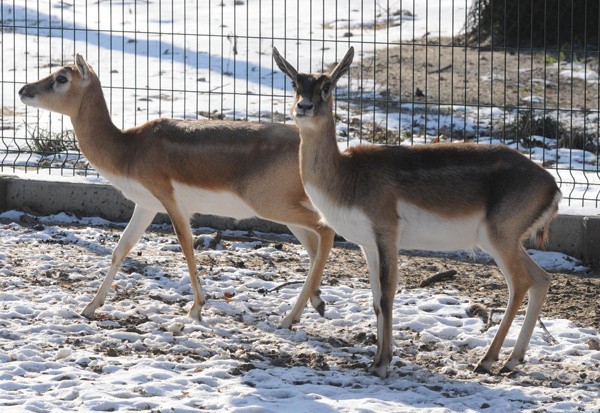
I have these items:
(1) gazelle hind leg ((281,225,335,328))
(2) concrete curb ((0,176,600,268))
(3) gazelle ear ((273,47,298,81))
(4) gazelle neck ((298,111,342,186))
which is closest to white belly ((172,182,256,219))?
(1) gazelle hind leg ((281,225,335,328))

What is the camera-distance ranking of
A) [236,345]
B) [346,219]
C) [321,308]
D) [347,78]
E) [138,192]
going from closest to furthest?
[346,219] < [236,345] < [321,308] < [138,192] < [347,78]

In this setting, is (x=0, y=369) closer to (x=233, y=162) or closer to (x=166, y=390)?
(x=166, y=390)

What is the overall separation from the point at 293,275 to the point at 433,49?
7378 mm

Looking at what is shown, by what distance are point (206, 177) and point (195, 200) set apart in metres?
0.21

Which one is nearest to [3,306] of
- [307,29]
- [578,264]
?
[578,264]

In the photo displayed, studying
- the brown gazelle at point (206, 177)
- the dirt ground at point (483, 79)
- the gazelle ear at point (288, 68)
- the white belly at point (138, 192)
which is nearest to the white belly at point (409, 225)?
→ the gazelle ear at point (288, 68)

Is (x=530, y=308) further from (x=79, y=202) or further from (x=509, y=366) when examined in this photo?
(x=79, y=202)

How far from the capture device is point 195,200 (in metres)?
8.33

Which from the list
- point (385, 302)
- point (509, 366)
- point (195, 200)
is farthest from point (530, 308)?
point (195, 200)

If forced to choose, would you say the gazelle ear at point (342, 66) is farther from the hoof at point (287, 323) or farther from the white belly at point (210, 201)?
the hoof at point (287, 323)

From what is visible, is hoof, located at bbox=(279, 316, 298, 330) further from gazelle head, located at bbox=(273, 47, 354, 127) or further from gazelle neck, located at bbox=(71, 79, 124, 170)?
gazelle neck, located at bbox=(71, 79, 124, 170)

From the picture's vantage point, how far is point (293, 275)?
9.27 meters

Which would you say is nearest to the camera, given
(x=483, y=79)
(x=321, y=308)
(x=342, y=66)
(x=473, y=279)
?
(x=342, y=66)

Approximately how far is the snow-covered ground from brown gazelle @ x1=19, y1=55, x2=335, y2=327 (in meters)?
0.34
